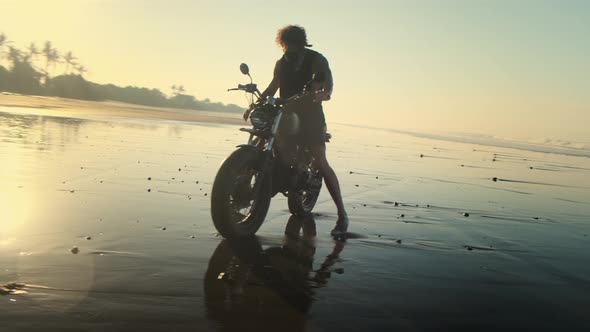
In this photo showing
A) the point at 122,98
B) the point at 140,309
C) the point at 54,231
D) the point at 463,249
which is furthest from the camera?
the point at 122,98

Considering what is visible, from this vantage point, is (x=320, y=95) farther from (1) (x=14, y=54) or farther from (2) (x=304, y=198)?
(1) (x=14, y=54)

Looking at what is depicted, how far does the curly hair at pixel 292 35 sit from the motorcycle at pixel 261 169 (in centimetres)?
49

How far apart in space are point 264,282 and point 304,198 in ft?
9.31

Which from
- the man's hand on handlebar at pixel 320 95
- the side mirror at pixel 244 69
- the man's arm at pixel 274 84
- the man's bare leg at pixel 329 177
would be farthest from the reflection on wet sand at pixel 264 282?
the man's arm at pixel 274 84

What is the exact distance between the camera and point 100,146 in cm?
1184

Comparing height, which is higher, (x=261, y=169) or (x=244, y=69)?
(x=244, y=69)

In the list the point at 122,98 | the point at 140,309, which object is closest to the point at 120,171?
the point at 140,309

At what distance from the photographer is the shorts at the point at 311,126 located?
5621mm

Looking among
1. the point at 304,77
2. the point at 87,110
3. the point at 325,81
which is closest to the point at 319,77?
the point at 325,81

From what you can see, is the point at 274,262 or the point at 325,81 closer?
the point at 274,262

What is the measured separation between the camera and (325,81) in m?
5.40

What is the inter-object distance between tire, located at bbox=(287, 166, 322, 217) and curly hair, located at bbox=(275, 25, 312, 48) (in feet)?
4.91

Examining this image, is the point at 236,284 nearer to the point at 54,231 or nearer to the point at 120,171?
the point at 54,231

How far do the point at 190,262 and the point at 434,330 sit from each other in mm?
1748
